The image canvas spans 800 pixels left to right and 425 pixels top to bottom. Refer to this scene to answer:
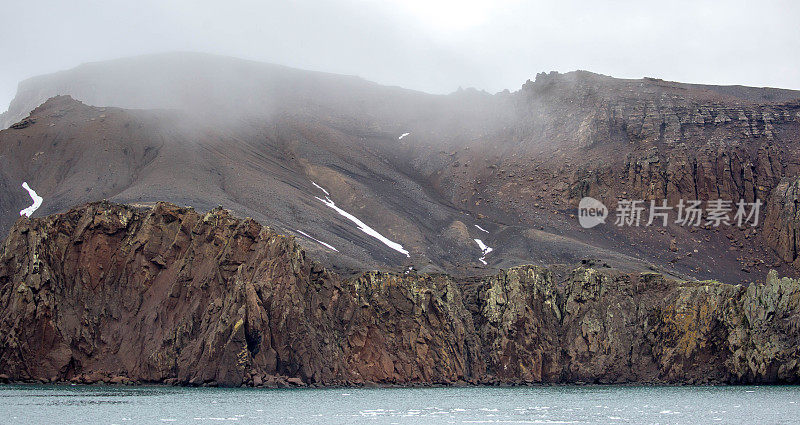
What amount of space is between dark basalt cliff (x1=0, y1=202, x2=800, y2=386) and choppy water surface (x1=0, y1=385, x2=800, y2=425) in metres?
5.52

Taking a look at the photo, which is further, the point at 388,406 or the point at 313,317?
the point at 313,317

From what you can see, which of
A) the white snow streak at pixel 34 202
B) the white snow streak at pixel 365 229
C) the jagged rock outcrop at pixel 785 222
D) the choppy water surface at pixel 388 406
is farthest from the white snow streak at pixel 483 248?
the white snow streak at pixel 34 202

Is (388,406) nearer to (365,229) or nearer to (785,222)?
(365,229)

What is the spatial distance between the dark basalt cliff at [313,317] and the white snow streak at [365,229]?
20140 mm

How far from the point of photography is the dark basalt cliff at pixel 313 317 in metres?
89.4

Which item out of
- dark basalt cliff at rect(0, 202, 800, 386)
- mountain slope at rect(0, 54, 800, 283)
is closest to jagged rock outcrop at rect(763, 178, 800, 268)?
mountain slope at rect(0, 54, 800, 283)

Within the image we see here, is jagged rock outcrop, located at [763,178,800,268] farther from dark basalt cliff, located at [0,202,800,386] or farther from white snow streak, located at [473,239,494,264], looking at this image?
white snow streak, located at [473,239,494,264]

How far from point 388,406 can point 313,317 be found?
1050 inches

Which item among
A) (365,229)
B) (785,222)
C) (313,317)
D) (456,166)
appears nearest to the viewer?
(313,317)

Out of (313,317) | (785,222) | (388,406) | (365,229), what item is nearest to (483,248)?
(365,229)

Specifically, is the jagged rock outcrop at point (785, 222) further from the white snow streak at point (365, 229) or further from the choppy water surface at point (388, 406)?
the white snow streak at point (365, 229)

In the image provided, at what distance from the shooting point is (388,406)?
2832 inches

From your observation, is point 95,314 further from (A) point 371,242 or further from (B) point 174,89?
(B) point 174,89

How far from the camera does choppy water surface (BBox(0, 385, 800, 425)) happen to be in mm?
58500
